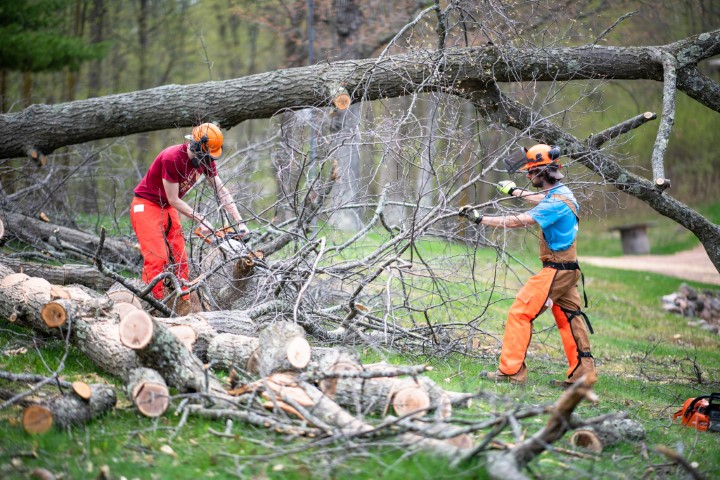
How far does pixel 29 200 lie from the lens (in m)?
9.69

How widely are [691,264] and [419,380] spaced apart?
1580 centimetres

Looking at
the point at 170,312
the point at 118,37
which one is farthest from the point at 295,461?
the point at 118,37

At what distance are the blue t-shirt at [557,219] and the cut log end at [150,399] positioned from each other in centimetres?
331

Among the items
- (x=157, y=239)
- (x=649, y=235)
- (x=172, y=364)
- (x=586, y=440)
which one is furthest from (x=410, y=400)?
(x=649, y=235)

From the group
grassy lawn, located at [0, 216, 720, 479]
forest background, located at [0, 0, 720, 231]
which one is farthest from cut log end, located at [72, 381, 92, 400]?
forest background, located at [0, 0, 720, 231]

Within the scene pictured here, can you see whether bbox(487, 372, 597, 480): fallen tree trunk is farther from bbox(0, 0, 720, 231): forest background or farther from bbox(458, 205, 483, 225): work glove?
bbox(0, 0, 720, 231): forest background

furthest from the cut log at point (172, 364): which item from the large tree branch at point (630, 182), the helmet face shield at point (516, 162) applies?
the large tree branch at point (630, 182)

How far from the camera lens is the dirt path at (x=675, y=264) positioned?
52.8ft

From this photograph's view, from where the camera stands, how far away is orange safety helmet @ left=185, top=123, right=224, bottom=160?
6277 millimetres

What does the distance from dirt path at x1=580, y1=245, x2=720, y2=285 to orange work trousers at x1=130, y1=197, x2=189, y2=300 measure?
11.8m

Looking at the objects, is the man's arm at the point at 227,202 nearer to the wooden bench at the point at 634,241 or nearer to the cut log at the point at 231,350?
the cut log at the point at 231,350

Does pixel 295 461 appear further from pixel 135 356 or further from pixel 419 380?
pixel 135 356

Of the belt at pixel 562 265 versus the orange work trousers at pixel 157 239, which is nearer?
the belt at pixel 562 265

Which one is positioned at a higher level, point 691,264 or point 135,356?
point 135,356
